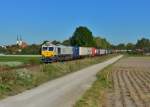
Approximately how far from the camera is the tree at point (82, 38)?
170125 millimetres

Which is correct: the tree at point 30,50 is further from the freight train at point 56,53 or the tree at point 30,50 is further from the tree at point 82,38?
the freight train at point 56,53

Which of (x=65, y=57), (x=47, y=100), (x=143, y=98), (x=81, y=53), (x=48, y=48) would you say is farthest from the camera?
(x=81, y=53)

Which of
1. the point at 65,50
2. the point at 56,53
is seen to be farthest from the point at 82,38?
the point at 56,53

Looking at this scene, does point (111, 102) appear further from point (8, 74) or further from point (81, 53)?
point (81, 53)

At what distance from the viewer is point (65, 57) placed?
3292 inches

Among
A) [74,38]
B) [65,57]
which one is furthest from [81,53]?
[74,38]

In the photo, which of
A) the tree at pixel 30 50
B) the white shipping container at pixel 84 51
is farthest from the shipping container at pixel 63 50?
the tree at pixel 30 50

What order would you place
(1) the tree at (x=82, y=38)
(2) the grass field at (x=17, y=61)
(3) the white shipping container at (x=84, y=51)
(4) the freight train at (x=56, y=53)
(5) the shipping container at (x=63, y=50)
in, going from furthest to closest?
(1) the tree at (x=82, y=38)
(3) the white shipping container at (x=84, y=51)
(5) the shipping container at (x=63, y=50)
(4) the freight train at (x=56, y=53)
(2) the grass field at (x=17, y=61)

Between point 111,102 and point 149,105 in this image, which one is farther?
point 111,102

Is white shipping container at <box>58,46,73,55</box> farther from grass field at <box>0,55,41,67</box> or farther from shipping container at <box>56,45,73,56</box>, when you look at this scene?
grass field at <box>0,55,41,67</box>

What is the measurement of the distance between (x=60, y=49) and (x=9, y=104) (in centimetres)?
Answer: 5661

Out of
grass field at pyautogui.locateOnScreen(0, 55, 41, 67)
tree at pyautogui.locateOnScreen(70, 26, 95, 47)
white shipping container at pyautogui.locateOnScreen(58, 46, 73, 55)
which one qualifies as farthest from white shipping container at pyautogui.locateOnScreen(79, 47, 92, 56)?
tree at pyautogui.locateOnScreen(70, 26, 95, 47)

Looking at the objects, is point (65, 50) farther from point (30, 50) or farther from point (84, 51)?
point (30, 50)

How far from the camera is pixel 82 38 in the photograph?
6845 inches
